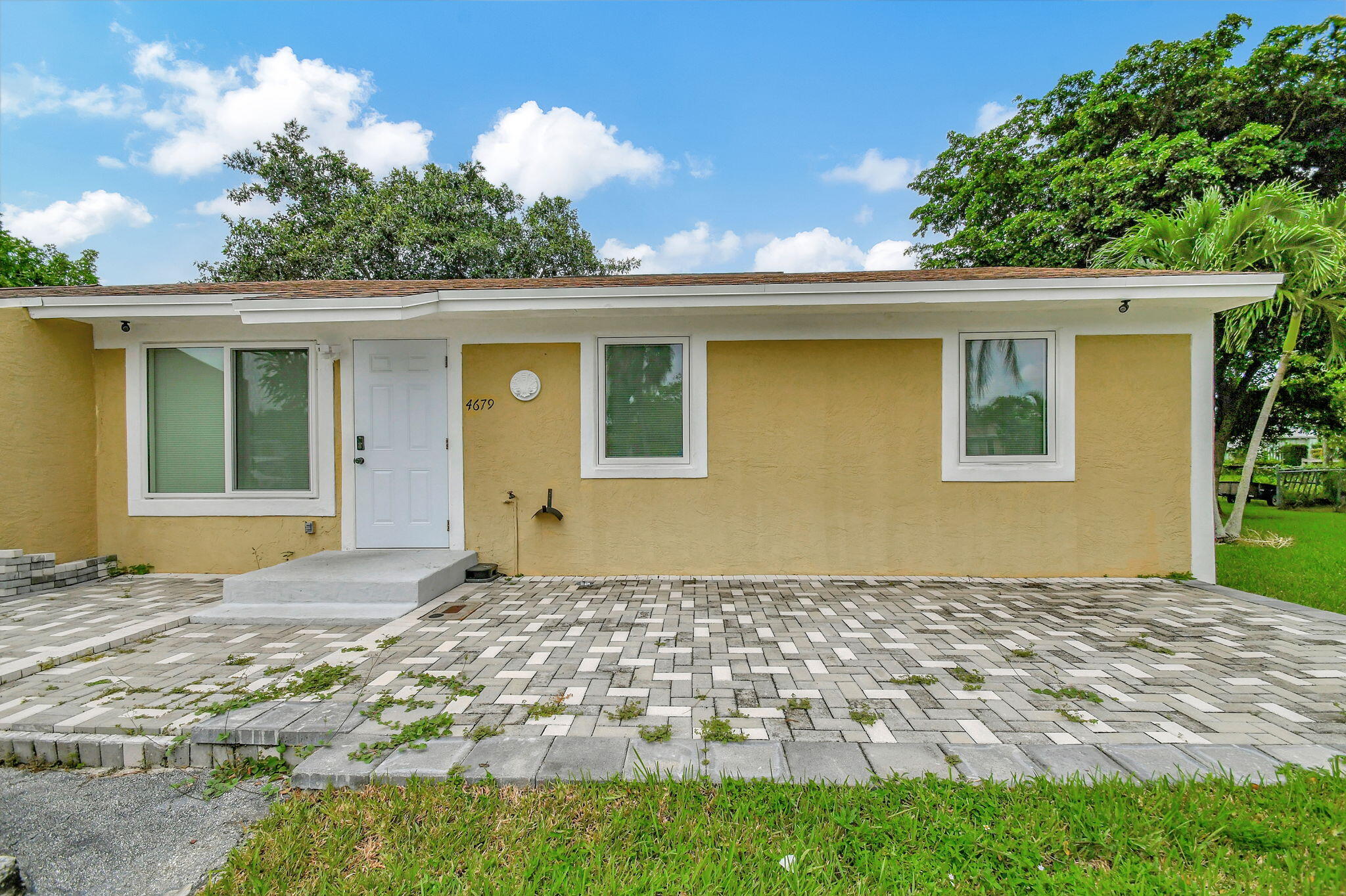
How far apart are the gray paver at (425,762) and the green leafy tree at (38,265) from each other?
2207 centimetres

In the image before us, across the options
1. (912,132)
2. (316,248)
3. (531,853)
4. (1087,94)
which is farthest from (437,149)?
(531,853)

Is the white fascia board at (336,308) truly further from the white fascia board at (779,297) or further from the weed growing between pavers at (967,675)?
the weed growing between pavers at (967,675)

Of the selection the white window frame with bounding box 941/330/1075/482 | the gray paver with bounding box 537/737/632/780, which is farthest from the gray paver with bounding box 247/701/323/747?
the white window frame with bounding box 941/330/1075/482

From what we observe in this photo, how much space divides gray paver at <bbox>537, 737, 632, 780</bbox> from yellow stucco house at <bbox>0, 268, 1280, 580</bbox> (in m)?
3.00

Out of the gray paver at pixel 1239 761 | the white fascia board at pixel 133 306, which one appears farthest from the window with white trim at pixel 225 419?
the gray paver at pixel 1239 761

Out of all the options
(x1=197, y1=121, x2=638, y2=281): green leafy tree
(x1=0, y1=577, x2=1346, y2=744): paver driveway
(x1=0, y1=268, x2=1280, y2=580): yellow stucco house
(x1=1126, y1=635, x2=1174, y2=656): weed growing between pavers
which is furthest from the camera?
(x1=197, y1=121, x2=638, y2=281): green leafy tree

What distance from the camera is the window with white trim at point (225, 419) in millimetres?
5277

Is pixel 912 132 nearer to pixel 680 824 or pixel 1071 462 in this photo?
pixel 1071 462

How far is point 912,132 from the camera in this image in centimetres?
1488

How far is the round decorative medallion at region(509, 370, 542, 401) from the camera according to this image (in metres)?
5.14

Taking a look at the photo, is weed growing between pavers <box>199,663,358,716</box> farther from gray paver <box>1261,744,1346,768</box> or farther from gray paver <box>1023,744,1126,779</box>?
gray paver <box>1261,744,1346,768</box>

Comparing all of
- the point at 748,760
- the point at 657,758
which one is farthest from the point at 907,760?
the point at 657,758

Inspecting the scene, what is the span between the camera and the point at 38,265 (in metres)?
17.6

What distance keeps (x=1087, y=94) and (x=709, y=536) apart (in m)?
14.8
